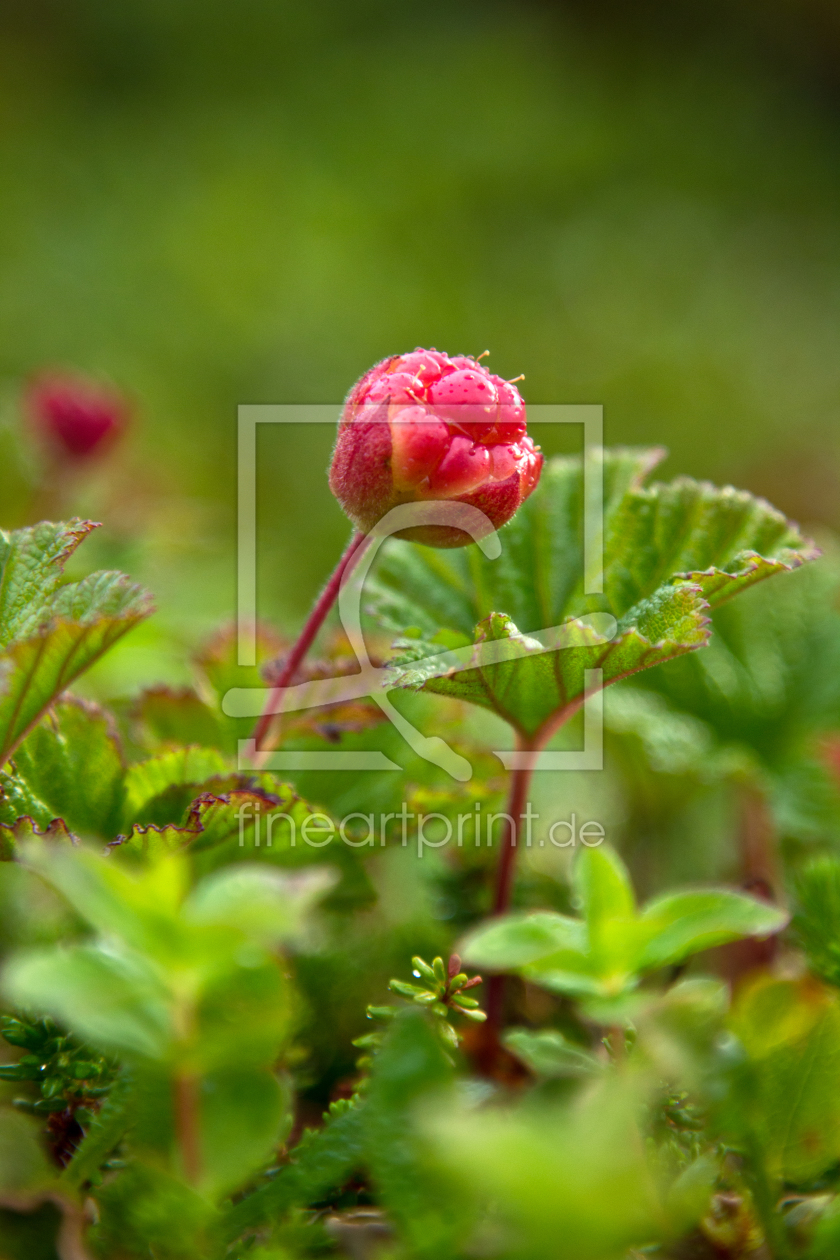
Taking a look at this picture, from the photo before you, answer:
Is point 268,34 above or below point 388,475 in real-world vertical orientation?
above

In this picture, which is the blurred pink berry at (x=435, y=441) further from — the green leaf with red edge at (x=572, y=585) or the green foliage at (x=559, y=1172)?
the green foliage at (x=559, y=1172)

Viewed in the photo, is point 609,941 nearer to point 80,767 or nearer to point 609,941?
point 609,941

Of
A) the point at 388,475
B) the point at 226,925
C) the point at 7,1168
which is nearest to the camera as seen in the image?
the point at 226,925

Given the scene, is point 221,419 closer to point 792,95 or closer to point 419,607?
point 419,607

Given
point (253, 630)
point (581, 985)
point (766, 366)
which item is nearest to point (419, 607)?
point (253, 630)

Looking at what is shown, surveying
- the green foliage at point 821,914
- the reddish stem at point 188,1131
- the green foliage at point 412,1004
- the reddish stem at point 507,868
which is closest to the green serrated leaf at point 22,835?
the green foliage at point 412,1004

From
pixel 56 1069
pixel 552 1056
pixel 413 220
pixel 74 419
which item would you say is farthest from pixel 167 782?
pixel 413 220

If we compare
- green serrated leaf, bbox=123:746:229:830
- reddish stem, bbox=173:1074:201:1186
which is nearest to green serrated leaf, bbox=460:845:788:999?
reddish stem, bbox=173:1074:201:1186
